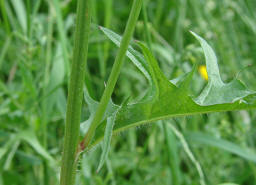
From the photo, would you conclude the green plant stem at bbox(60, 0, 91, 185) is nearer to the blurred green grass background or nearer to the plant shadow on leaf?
the plant shadow on leaf

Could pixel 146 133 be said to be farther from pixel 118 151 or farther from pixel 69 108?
pixel 69 108

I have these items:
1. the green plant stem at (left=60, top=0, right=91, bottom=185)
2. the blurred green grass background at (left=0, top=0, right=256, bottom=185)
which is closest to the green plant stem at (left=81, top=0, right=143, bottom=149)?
the green plant stem at (left=60, top=0, right=91, bottom=185)

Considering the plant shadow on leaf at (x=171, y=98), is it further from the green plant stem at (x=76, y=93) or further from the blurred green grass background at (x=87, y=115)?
the blurred green grass background at (x=87, y=115)

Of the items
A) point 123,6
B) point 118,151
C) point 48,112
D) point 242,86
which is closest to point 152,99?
point 242,86

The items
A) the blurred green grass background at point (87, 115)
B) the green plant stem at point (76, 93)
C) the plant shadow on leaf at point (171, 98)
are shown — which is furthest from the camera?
the blurred green grass background at point (87, 115)

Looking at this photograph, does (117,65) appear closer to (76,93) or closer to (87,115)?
(76,93)

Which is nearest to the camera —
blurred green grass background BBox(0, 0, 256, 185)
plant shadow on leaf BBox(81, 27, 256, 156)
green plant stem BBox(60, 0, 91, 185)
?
green plant stem BBox(60, 0, 91, 185)

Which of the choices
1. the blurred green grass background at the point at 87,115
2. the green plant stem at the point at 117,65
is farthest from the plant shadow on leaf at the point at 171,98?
the blurred green grass background at the point at 87,115

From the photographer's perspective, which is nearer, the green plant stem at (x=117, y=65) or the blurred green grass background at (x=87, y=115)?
the green plant stem at (x=117, y=65)

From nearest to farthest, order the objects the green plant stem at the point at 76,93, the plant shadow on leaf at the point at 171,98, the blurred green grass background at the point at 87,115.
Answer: the green plant stem at the point at 76,93
the plant shadow on leaf at the point at 171,98
the blurred green grass background at the point at 87,115
